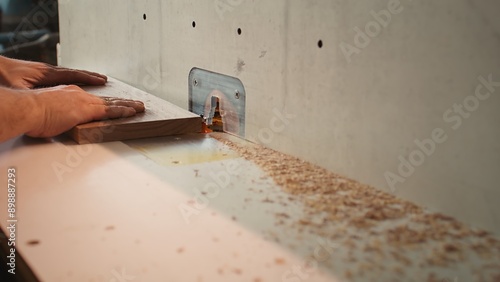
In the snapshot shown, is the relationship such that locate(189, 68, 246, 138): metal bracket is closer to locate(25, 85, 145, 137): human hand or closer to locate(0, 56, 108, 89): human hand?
locate(25, 85, 145, 137): human hand

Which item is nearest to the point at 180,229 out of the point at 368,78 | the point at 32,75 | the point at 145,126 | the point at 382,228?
the point at 382,228

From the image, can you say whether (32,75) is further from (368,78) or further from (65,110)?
(368,78)

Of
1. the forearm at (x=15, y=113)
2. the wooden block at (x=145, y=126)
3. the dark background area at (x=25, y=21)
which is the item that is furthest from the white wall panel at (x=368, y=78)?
the dark background area at (x=25, y=21)

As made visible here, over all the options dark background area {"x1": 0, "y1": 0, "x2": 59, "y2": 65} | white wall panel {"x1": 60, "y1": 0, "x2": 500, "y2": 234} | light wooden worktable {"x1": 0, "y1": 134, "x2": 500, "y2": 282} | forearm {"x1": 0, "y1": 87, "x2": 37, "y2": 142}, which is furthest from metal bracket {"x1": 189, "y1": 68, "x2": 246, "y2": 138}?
dark background area {"x1": 0, "y1": 0, "x2": 59, "y2": 65}

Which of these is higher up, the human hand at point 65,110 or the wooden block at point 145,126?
the human hand at point 65,110

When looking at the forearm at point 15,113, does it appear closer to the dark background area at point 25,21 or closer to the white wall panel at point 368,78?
the white wall panel at point 368,78

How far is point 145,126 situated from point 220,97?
0.27m

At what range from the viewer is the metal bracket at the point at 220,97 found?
1717 mm

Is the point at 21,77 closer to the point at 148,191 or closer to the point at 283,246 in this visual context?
the point at 148,191

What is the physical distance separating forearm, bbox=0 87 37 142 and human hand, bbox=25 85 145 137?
0.04ft

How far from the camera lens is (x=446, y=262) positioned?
954 mm

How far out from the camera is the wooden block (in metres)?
1.60

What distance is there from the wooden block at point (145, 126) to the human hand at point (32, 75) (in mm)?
355

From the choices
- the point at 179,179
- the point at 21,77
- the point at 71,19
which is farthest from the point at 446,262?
the point at 71,19
